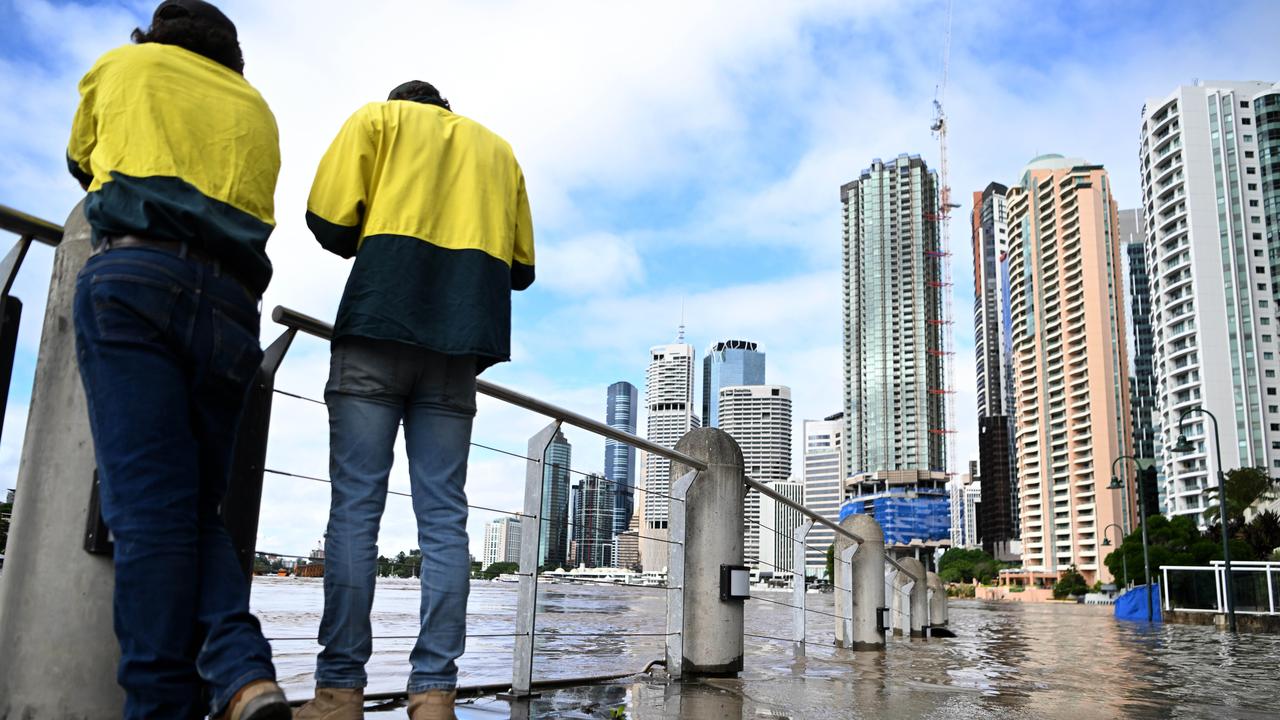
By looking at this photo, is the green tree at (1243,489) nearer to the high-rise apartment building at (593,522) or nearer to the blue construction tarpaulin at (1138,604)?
the blue construction tarpaulin at (1138,604)

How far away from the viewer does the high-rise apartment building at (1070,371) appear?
125562 millimetres

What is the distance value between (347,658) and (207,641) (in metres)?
0.68

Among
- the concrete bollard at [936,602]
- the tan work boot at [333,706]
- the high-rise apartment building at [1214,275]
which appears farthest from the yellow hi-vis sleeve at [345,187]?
the high-rise apartment building at [1214,275]

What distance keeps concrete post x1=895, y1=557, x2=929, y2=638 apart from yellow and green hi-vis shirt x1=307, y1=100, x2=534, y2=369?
11.1 meters

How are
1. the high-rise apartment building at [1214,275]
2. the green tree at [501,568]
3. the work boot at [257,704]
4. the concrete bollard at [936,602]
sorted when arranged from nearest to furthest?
the work boot at [257,704] < the green tree at [501,568] < the concrete bollard at [936,602] < the high-rise apartment building at [1214,275]

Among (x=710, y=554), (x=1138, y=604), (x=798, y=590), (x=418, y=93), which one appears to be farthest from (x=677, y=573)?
(x=1138, y=604)

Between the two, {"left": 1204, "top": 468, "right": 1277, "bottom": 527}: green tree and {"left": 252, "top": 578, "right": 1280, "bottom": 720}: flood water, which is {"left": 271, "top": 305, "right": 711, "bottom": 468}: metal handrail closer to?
{"left": 252, "top": 578, "right": 1280, "bottom": 720}: flood water

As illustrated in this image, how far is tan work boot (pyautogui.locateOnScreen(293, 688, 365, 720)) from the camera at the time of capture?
7.55ft

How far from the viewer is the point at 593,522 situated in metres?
4.80

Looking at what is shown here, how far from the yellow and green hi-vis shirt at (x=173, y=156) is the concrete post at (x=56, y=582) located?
404 millimetres

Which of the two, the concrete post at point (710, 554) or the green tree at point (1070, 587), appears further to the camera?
the green tree at point (1070, 587)

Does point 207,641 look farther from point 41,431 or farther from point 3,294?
point 3,294

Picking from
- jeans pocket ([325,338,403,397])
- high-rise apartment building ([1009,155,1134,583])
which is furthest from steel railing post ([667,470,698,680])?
high-rise apartment building ([1009,155,1134,583])

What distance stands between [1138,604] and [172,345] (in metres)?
31.7
